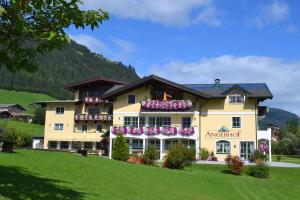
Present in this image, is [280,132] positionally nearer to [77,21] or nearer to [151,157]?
[151,157]

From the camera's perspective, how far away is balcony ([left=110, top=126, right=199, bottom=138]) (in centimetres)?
5200

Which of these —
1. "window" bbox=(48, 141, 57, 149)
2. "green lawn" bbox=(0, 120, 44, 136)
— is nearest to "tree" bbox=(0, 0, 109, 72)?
"window" bbox=(48, 141, 57, 149)

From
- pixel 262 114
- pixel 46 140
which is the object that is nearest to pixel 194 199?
pixel 262 114

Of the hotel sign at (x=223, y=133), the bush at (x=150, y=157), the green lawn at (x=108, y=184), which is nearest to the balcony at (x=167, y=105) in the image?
the hotel sign at (x=223, y=133)

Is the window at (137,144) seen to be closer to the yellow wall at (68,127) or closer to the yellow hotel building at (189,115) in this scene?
the yellow hotel building at (189,115)

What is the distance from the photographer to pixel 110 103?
63.2 metres

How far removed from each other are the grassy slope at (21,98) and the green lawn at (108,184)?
385 feet

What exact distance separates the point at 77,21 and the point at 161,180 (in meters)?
17.3

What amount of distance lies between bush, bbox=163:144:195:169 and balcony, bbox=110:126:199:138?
38.4 feet

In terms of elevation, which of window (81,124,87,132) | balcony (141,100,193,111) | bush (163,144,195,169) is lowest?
bush (163,144,195,169)

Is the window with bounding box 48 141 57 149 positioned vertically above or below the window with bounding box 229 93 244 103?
below

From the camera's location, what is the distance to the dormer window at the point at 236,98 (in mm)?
53781

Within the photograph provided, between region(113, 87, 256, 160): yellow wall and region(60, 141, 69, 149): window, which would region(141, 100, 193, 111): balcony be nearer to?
region(113, 87, 256, 160): yellow wall

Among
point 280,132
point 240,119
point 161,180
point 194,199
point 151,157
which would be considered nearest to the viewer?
point 194,199
